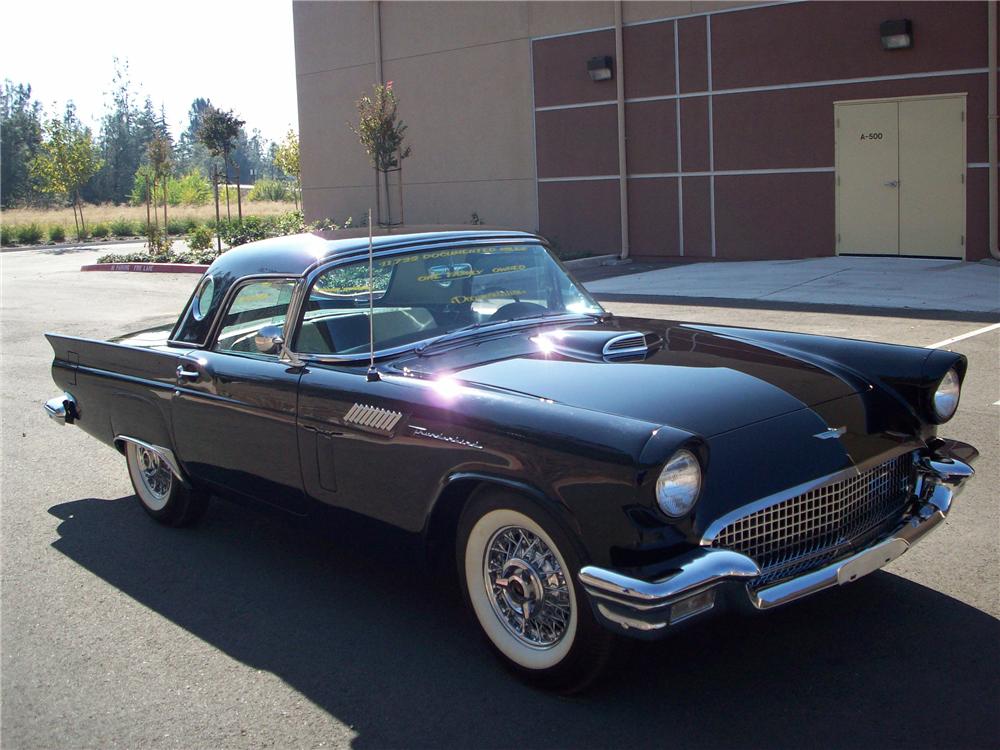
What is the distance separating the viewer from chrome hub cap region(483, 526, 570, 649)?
334cm

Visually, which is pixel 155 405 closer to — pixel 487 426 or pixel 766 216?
pixel 487 426

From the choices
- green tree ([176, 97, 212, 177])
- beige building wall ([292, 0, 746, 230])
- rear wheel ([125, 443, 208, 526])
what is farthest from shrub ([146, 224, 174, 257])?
green tree ([176, 97, 212, 177])

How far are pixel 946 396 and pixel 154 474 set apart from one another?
391 cm

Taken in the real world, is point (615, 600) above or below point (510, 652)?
above

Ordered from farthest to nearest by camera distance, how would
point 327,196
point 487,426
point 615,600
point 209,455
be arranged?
point 327,196 → point 209,455 → point 487,426 → point 615,600

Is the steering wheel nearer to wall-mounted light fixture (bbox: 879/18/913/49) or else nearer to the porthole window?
the porthole window

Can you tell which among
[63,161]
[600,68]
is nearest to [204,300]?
[600,68]

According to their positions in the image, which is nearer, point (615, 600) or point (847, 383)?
point (615, 600)

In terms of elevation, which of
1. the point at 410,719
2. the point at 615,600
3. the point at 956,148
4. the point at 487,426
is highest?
the point at 956,148

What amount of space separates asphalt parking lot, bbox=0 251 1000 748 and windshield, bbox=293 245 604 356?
2.74ft

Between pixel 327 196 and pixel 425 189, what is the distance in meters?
3.67

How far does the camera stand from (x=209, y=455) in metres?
4.82

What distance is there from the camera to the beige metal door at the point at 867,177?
667 inches

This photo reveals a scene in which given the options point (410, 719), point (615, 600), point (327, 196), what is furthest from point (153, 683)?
point (327, 196)
